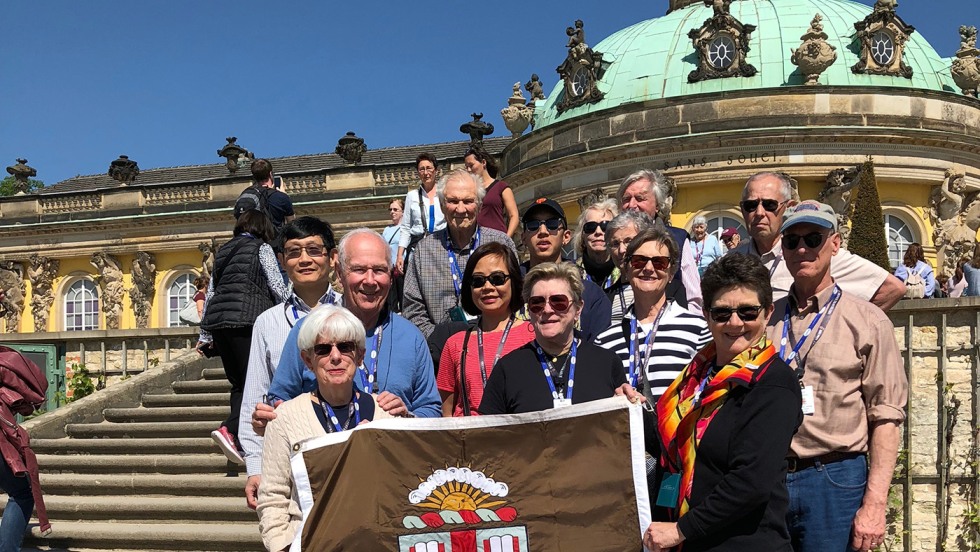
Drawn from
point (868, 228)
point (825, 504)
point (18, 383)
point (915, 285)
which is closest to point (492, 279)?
point (825, 504)

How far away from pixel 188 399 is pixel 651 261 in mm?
8658

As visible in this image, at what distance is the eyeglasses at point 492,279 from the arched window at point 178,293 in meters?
38.1

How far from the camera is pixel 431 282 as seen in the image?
672cm

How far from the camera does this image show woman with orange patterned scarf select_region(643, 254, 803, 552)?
3.90 metres

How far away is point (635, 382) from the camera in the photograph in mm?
4863

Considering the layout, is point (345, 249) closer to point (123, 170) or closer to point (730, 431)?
point (730, 431)

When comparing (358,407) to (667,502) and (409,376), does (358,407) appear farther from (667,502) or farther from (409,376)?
(667,502)

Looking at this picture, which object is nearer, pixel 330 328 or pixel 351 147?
pixel 330 328

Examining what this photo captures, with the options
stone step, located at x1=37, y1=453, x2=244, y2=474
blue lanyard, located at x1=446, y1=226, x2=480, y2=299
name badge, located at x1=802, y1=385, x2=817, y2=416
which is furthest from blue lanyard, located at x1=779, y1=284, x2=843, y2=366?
stone step, located at x1=37, y1=453, x2=244, y2=474

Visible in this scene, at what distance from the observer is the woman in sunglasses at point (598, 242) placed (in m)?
6.81

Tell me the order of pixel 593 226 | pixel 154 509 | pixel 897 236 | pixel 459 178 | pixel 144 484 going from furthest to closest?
1. pixel 897 236
2. pixel 144 484
3. pixel 154 509
4. pixel 593 226
5. pixel 459 178

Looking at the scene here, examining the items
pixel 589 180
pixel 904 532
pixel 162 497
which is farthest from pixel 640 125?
pixel 162 497

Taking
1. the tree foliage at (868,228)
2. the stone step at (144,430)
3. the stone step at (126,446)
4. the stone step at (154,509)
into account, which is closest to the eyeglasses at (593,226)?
the stone step at (154,509)

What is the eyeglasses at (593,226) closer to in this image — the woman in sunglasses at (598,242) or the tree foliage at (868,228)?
the woman in sunglasses at (598,242)
